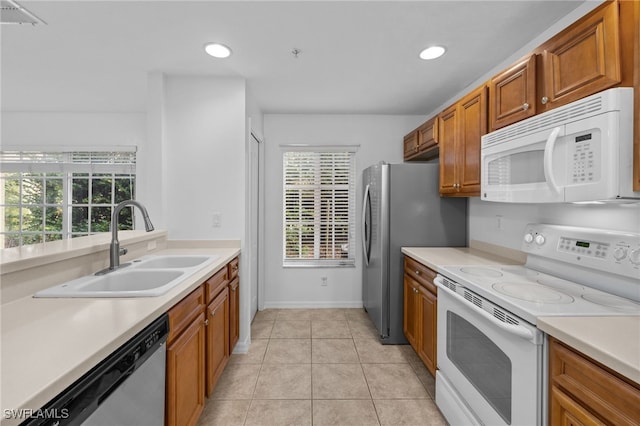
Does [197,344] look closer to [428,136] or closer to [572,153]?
[572,153]

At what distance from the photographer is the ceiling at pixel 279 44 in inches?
61.8

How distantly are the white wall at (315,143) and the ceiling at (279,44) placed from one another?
50cm

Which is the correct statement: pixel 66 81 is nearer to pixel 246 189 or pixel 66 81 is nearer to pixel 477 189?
pixel 246 189

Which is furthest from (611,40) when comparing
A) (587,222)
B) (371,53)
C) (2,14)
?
(2,14)

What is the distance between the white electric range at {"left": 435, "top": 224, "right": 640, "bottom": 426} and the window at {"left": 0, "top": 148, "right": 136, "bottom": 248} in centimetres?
398

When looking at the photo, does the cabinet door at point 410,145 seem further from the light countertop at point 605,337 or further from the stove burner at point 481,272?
the light countertop at point 605,337

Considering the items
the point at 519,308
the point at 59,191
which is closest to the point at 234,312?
the point at 519,308

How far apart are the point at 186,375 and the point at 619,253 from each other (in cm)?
206

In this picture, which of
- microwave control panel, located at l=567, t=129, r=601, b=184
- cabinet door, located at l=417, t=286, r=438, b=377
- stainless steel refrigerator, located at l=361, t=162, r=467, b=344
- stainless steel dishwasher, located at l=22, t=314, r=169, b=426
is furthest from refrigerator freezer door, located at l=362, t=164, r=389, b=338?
stainless steel dishwasher, located at l=22, t=314, r=169, b=426

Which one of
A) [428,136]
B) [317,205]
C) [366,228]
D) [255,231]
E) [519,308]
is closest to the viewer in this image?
[519,308]

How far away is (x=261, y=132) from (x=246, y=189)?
110 centimetres

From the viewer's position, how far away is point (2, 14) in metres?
1.40

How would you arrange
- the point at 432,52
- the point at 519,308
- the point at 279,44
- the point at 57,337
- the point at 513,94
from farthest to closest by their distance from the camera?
the point at 432,52, the point at 279,44, the point at 513,94, the point at 519,308, the point at 57,337

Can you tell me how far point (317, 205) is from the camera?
3.50m
